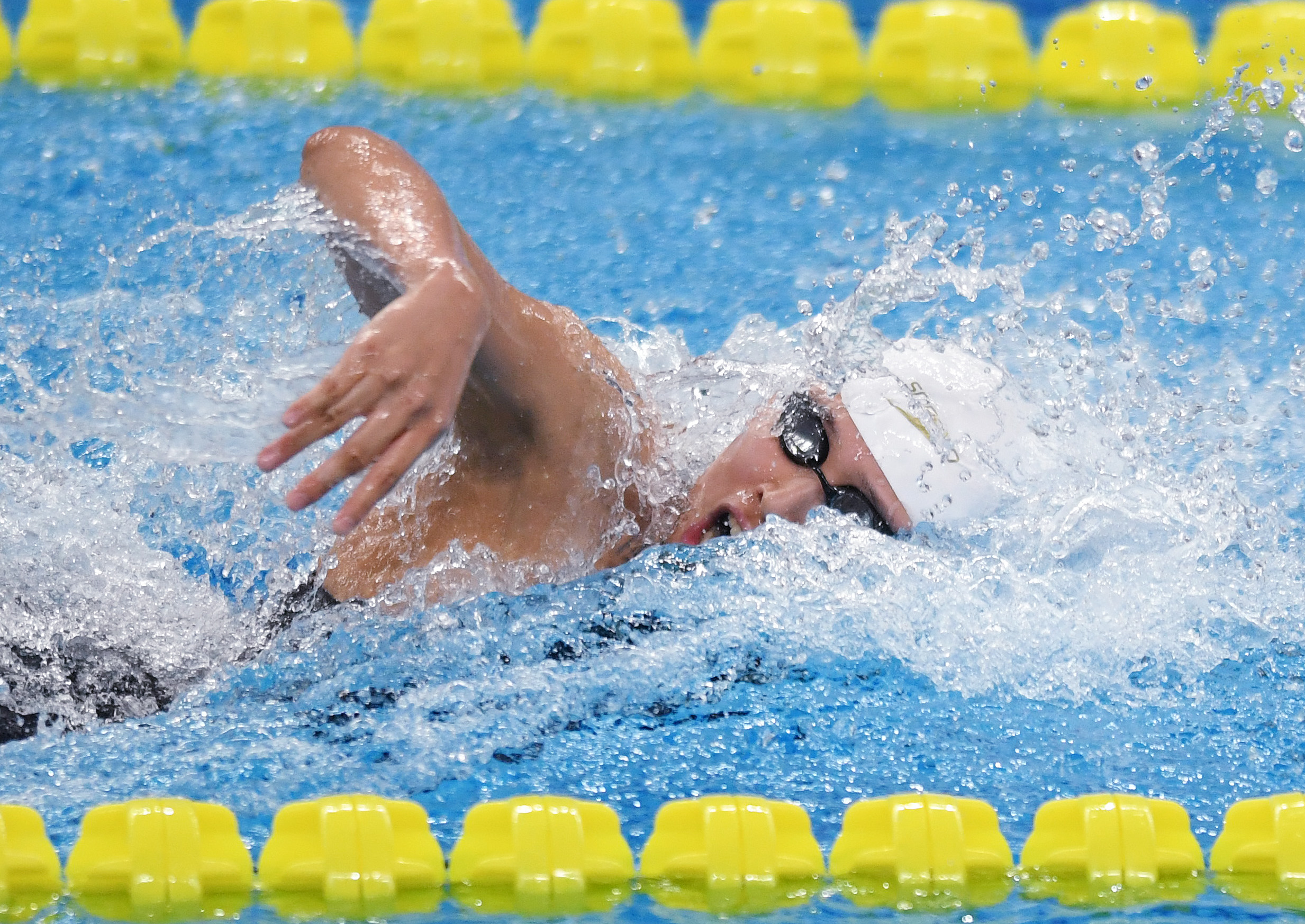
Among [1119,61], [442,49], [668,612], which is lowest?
[668,612]

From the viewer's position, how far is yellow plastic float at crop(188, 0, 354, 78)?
3727mm

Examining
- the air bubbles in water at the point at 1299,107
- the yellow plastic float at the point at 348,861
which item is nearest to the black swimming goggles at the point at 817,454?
the yellow plastic float at the point at 348,861

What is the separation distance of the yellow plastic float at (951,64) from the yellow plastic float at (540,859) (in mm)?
2590

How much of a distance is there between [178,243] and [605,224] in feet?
3.09

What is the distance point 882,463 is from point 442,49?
218 centimetres

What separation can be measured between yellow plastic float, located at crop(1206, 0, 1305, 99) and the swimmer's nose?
7.63 feet

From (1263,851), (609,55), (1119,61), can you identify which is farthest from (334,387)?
(1119,61)

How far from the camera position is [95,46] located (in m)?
3.71

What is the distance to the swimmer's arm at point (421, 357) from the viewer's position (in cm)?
134

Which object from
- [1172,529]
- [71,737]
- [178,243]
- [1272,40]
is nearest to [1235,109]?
[1272,40]

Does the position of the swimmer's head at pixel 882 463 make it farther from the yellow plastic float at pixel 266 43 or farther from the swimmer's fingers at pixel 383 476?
the yellow plastic float at pixel 266 43

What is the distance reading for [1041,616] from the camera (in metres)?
2.08

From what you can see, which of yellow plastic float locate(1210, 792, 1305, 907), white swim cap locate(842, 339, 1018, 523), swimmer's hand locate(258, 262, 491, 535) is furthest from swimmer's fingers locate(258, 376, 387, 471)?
yellow plastic float locate(1210, 792, 1305, 907)

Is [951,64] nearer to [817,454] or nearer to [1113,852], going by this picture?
[817,454]
